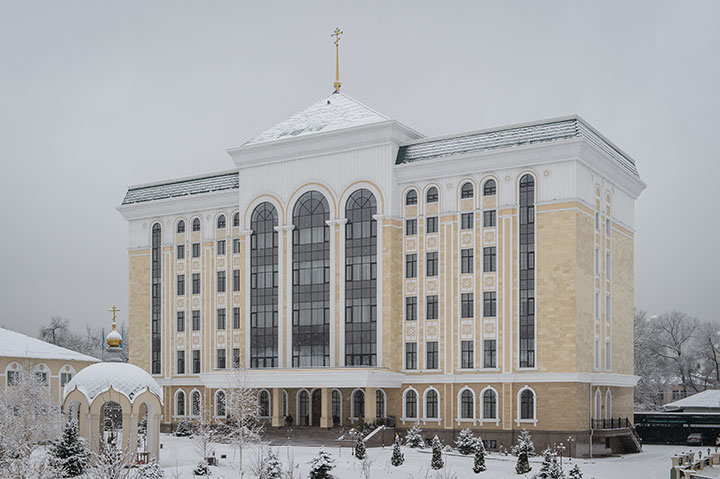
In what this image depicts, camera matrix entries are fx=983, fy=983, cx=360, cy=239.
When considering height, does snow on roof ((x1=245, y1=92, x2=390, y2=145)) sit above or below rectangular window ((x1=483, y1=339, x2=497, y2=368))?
above

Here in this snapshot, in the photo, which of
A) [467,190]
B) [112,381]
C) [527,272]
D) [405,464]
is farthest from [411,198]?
[112,381]

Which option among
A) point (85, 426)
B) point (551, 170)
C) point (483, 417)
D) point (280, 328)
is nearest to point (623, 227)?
point (551, 170)

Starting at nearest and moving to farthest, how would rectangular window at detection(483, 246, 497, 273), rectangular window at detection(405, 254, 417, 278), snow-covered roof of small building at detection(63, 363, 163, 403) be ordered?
1. snow-covered roof of small building at detection(63, 363, 163, 403)
2. rectangular window at detection(483, 246, 497, 273)
3. rectangular window at detection(405, 254, 417, 278)

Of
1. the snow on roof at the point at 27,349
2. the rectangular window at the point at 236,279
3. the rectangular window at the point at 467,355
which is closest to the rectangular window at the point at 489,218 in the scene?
the rectangular window at the point at 467,355

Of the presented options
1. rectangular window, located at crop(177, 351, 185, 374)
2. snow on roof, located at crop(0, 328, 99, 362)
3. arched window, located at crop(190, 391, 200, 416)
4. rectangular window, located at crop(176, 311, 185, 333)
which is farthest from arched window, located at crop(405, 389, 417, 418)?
snow on roof, located at crop(0, 328, 99, 362)

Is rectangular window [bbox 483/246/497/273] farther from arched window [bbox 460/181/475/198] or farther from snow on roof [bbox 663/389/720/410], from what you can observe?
snow on roof [bbox 663/389/720/410]

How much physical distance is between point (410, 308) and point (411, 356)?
106 inches

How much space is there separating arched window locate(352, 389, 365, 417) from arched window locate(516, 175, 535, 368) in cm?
1014

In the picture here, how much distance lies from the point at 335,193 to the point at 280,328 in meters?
8.78

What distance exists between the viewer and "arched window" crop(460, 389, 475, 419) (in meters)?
52.3

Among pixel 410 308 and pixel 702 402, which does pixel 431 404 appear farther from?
pixel 702 402

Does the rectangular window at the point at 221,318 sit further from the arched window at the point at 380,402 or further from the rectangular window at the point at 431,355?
the rectangular window at the point at 431,355

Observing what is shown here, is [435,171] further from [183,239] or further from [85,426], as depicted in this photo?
[85,426]

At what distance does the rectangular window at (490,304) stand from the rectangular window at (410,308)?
169 inches
